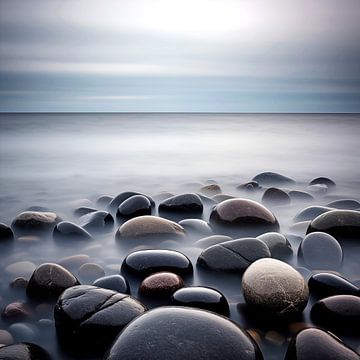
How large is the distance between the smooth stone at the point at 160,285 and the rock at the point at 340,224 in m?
1.68

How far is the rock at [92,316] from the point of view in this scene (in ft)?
6.53

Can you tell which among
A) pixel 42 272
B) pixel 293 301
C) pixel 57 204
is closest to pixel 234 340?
pixel 293 301

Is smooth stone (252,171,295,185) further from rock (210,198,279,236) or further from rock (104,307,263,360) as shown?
rock (104,307,263,360)

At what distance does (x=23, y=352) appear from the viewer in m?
1.87

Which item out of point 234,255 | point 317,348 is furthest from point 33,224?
point 317,348

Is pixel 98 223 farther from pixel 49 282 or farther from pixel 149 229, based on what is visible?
pixel 49 282

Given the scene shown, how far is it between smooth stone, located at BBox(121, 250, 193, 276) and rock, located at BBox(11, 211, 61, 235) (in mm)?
1447

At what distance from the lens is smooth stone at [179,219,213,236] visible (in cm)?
385

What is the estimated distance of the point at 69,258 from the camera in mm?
3133

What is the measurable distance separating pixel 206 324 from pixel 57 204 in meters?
4.28

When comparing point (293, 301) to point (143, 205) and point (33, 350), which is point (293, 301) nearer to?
point (33, 350)

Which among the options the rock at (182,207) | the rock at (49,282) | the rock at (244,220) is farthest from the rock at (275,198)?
the rock at (49,282)

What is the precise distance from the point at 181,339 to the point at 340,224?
240cm

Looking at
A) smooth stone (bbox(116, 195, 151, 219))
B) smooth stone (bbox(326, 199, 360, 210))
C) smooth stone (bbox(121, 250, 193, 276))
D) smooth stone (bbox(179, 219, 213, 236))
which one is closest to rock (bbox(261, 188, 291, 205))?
smooth stone (bbox(326, 199, 360, 210))
